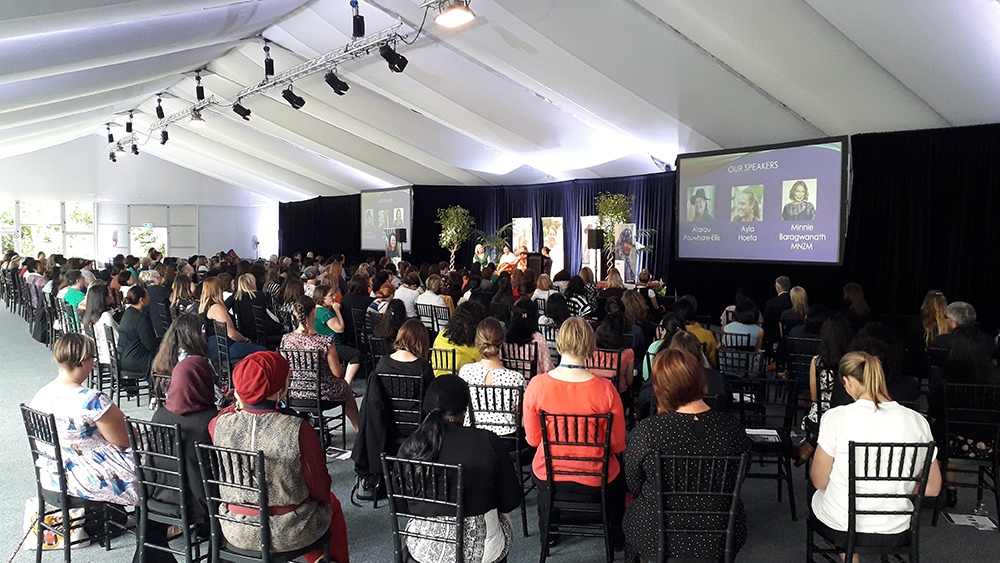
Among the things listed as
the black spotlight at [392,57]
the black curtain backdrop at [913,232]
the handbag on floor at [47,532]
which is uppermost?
the black spotlight at [392,57]

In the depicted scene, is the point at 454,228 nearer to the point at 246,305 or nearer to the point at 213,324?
the point at 246,305

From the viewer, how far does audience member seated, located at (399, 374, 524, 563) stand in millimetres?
2646

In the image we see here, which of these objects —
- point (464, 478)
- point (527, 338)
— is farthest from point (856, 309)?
point (464, 478)

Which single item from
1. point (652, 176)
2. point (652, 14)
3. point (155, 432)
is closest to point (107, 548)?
point (155, 432)

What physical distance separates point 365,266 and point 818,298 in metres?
6.83

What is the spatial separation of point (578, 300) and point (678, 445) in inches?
207

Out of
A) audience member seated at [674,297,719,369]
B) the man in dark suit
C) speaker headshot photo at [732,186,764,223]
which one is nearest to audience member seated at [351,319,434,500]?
audience member seated at [674,297,719,369]

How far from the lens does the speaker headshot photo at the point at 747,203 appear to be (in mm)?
10234

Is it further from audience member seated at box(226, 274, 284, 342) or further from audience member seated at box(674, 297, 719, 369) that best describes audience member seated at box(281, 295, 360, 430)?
audience member seated at box(674, 297, 719, 369)

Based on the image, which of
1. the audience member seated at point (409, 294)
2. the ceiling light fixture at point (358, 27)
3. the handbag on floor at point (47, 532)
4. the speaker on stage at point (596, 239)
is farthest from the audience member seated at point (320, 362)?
the speaker on stage at point (596, 239)

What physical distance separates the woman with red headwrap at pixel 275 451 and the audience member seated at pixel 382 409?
3.22 ft

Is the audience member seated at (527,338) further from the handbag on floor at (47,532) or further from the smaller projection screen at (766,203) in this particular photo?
the smaller projection screen at (766,203)

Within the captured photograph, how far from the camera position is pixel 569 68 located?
9.50m

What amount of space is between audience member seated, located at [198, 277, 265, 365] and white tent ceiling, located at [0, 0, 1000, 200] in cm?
242
